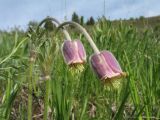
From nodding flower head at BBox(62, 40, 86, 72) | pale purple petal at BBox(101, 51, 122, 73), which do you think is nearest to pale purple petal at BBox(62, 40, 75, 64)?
nodding flower head at BBox(62, 40, 86, 72)

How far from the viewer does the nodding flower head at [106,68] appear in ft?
5.50

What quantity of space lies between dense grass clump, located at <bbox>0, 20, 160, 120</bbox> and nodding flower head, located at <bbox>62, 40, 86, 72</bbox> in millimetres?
32

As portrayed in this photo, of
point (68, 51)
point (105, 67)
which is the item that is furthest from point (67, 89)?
point (105, 67)

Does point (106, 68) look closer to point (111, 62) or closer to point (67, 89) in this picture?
point (111, 62)

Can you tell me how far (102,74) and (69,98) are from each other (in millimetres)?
749

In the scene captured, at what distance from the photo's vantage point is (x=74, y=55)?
5.88 ft

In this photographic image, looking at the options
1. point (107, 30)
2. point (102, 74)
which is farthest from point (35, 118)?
point (107, 30)

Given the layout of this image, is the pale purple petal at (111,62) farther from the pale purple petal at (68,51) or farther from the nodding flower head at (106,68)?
the pale purple petal at (68,51)

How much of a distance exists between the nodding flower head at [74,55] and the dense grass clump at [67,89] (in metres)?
0.03

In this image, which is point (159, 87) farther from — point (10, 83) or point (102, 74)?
point (102, 74)

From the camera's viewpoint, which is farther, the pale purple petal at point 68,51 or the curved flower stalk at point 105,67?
the pale purple petal at point 68,51

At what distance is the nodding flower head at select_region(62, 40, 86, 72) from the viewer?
1771mm

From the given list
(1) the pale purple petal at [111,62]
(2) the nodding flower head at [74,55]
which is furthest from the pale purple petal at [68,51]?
(1) the pale purple petal at [111,62]

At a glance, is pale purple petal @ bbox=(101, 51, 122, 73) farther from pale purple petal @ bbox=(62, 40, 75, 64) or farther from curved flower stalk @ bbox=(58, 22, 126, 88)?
pale purple petal @ bbox=(62, 40, 75, 64)
